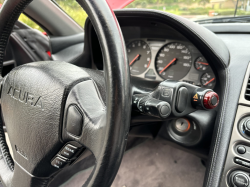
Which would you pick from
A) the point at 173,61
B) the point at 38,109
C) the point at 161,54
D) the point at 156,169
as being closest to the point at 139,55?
the point at 161,54

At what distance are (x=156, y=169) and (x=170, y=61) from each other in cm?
73

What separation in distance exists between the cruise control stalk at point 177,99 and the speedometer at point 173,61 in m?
0.58

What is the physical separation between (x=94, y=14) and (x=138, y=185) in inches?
50.0

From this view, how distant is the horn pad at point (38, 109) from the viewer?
629mm

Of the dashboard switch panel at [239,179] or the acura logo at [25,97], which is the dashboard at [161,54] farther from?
the acura logo at [25,97]

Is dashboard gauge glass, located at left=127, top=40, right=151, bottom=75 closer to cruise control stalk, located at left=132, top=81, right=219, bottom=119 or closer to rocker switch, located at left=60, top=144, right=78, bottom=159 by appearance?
cruise control stalk, located at left=132, top=81, right=219, bottom=119

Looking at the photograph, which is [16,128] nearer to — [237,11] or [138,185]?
[138,185]

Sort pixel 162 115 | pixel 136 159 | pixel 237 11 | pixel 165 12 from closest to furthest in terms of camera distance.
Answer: pixel 162 115 < pixel 165 12 < pixel 237 11 < pixel 136 159

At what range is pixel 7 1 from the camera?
2.38 feet

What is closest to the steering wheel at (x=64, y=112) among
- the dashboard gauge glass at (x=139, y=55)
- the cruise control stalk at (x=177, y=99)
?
the cruise control stalk at (x=177, y=99)

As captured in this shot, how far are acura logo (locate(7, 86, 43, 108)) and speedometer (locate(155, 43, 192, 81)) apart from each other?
89 centimetres

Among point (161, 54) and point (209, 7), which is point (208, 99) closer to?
point (161, 54)

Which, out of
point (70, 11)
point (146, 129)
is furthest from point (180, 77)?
point (70, 11)

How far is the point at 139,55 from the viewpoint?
1534 millimetres
